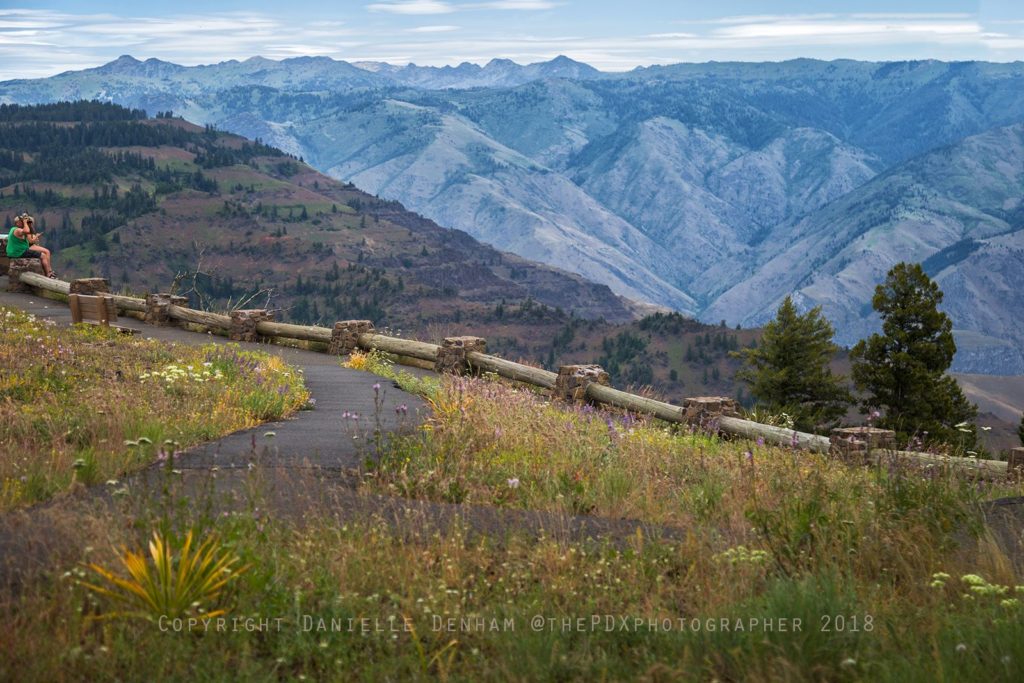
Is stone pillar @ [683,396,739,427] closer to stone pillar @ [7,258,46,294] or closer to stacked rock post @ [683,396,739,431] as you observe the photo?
stacked rock post @ [683,396,739,431]

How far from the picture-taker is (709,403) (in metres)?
14.0

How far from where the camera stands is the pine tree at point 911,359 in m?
40.8

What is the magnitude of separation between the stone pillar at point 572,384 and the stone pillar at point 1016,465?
6.43 meters

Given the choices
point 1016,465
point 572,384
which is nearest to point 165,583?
point 1016,465

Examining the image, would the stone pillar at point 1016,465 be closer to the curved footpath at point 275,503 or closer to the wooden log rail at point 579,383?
the wooden log rail at point 579,383

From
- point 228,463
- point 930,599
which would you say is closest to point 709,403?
point 228,463

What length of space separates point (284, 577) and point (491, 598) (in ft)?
3.72

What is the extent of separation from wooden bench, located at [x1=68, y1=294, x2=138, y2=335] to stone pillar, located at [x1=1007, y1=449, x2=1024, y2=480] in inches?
580

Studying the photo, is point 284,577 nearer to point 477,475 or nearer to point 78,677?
point 78,677

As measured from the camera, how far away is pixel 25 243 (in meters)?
27.6

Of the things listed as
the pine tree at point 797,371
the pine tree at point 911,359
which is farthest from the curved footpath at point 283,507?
the pine tree at point 797,371

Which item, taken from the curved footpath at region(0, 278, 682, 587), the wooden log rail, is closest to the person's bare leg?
the wooden log rail

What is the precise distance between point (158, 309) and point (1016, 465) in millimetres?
18736

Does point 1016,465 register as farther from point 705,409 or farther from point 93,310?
point 93,310
